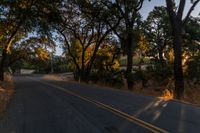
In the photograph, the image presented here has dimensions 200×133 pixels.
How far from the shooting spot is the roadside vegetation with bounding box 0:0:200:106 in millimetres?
23047

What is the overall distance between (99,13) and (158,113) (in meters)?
24.9

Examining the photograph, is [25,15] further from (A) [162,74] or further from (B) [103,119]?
(B) [103,119]

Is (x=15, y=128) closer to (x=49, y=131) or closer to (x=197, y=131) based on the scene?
(x=49, y=131)

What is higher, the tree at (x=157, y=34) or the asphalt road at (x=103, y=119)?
the tree at (x=157, y=34)

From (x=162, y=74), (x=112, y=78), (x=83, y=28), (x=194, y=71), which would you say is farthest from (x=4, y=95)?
(x=83, y=28)

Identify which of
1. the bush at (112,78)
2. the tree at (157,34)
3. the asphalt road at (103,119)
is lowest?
the asphalt road at (103,119)

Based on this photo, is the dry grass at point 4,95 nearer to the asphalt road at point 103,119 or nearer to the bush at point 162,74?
the asphalt road at point 103,119

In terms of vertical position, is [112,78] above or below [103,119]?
above

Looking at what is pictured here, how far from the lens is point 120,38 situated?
105 feet

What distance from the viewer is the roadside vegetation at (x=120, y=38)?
23.0m

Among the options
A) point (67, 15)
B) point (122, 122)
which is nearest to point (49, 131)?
point (122, 122)

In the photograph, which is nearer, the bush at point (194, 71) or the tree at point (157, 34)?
the bush at point (194, 71)

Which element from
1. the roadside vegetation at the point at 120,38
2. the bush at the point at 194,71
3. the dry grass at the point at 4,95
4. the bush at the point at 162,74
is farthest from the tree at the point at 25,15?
the bush at the point at 194,71

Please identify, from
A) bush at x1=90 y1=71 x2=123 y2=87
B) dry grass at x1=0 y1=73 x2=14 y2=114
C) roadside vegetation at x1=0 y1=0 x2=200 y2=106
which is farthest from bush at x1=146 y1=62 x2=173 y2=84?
dry grass at x1=0 y1=73 x2=14 y2=114
